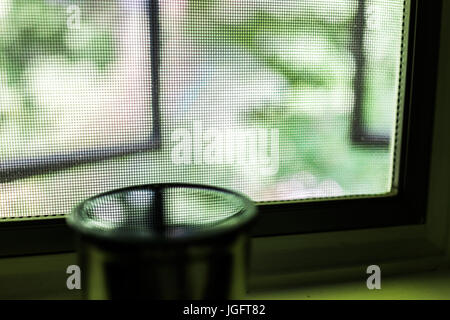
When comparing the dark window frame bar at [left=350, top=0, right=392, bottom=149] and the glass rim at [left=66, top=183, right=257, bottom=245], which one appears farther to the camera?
the dark window frame bar at [left=350, top=0, right=392, bottom=149]

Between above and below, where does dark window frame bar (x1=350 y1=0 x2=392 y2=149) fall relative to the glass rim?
above

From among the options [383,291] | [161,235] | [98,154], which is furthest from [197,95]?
[383,291]

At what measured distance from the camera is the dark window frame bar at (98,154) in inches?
22.9

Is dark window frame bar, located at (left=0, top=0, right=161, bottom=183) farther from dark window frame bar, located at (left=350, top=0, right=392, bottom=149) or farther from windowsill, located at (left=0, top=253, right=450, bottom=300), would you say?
dark window frame bar, located at (left=350, top=0, right=392, bottom=149)

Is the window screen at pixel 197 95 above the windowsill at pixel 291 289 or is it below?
above

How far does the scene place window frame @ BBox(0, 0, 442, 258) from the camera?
639mm

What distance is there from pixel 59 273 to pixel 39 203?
98mm

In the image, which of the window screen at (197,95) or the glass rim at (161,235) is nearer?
the glass rim at (161,235)

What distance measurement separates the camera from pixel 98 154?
0.60 m

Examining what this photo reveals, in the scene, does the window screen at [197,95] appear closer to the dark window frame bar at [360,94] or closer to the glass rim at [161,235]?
the dark window frame bar at [360,94]

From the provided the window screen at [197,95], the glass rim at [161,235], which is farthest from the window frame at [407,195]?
the glass rim at [161,235]

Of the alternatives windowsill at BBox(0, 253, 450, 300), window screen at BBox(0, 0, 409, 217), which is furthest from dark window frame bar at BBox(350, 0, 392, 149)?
windowsill at BBox(0, 253, 450, 300)

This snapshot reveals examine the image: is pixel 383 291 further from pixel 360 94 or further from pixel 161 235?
pixel 161 235

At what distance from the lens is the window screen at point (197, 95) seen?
57cm
